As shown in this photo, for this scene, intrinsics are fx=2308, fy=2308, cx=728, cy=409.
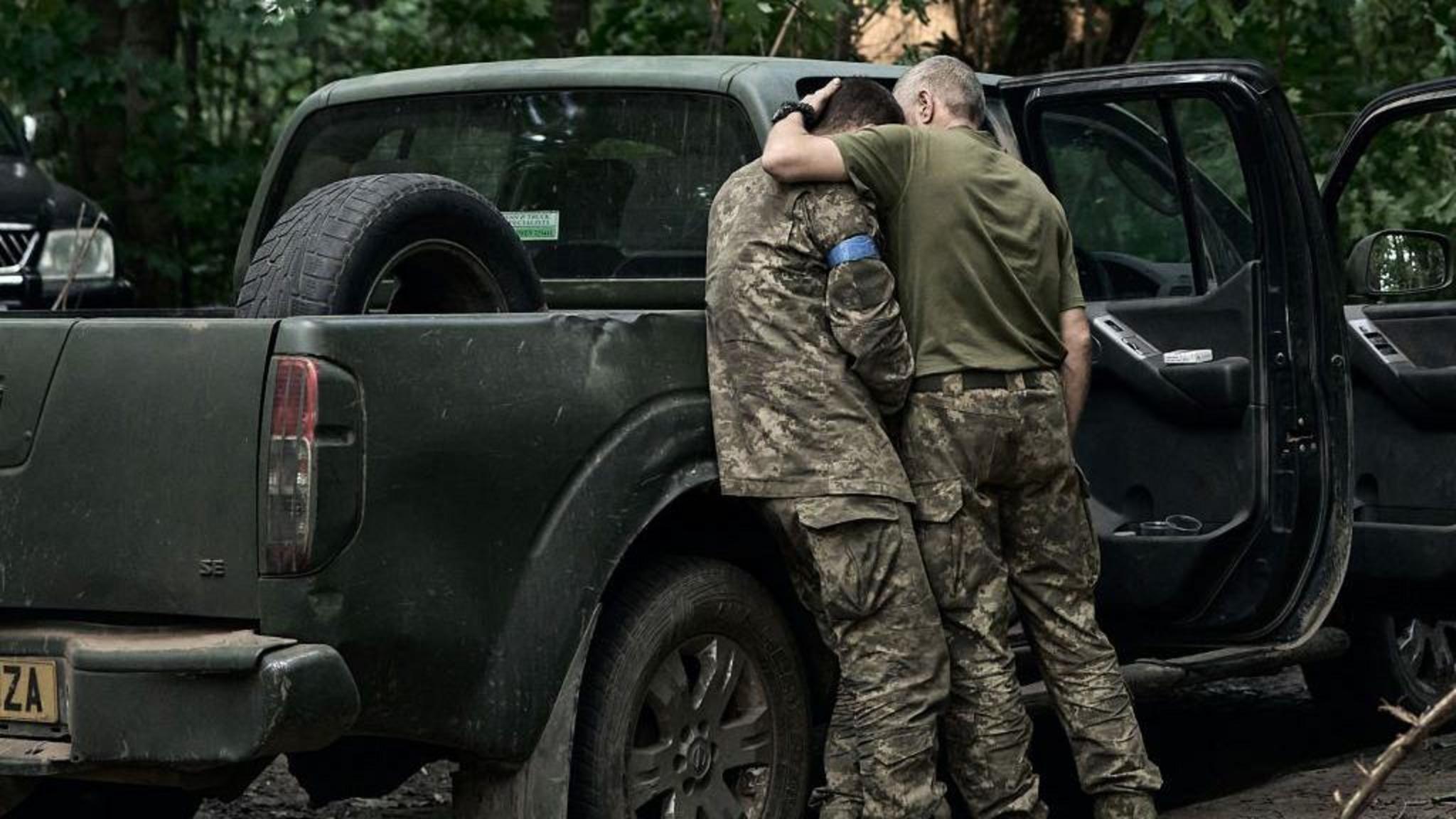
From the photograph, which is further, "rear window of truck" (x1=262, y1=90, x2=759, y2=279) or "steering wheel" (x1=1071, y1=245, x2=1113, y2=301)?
"steering wheel" (x1=1071, y1=245, x2=1113, y2=301)

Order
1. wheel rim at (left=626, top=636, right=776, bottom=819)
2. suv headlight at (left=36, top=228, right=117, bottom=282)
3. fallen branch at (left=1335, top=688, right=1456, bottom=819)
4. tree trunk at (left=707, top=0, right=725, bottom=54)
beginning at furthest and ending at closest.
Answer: suv headlight at (left=36, top=228, right=117, bottom=282) < tree trunk at (left=707, top=0, right=725, bottom=54) < wheel rim at (left=626, top=636, right=776, bottom=819) < fallen branch at (left=1335, top=688, right=1456, bottom=819)

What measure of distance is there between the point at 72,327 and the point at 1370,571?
12.2ft

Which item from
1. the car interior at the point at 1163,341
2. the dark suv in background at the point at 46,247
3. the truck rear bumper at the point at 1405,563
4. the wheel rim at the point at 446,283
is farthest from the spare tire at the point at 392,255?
the dark suv in background at the point at 46,247

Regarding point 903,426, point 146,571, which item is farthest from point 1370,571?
point 146,571

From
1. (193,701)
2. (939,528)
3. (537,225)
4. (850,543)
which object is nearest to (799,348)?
(850,543)

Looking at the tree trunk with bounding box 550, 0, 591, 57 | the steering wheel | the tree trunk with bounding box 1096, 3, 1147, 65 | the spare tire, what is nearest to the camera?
the spare tire

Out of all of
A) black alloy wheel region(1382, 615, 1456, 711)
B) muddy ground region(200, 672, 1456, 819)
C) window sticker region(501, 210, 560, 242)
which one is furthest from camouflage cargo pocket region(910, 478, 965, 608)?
black alloy wheel region(1382, 615, 1456, 711)

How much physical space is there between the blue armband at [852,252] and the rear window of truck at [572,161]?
64cm

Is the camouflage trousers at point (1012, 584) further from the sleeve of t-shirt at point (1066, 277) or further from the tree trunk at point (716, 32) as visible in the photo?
the tree trunk at point (716, 32)

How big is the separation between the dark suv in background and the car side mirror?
658 cm

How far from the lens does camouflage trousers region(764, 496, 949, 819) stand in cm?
470

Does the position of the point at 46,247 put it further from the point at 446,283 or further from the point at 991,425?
the point at 991,425

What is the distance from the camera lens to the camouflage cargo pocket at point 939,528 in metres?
4.87

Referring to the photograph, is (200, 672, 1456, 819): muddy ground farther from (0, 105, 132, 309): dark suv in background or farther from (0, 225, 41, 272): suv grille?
(0, 225, 41, 272): suv grille
